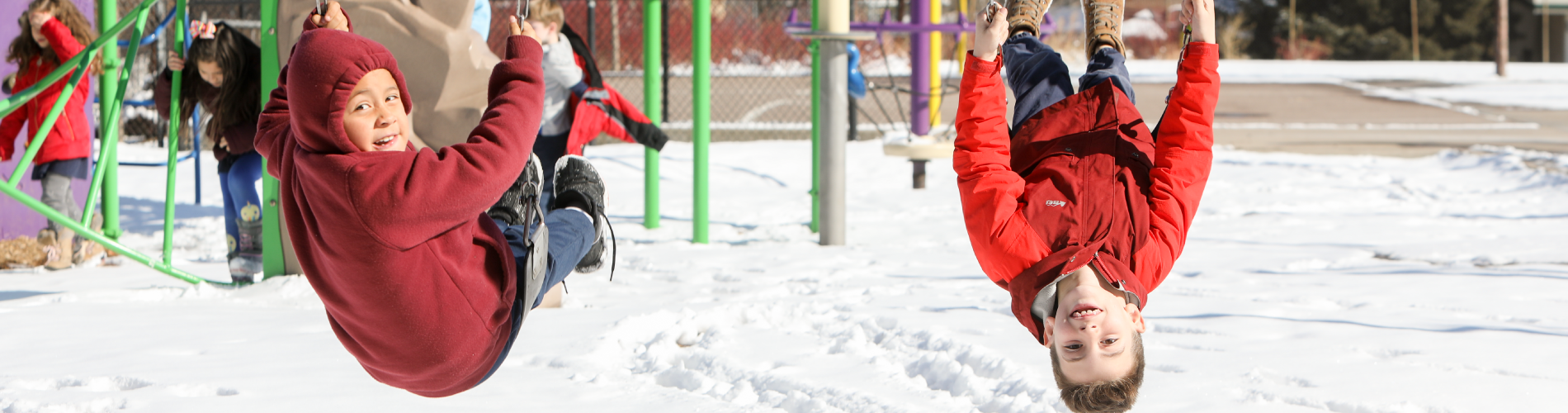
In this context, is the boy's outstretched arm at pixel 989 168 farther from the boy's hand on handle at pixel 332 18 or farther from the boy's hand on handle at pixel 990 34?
the boy's hand on handle at pixel 332 18

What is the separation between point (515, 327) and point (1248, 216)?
6.06 meters

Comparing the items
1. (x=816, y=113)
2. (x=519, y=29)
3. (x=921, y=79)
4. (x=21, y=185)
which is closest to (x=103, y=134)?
(x=21, y=185)

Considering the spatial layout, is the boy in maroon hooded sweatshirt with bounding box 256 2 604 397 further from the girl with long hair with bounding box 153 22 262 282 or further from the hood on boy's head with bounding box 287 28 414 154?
the girl with long hair with bounding box 153 22 262 282

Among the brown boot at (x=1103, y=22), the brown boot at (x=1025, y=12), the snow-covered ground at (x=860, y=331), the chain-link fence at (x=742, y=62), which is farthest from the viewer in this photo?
the chain-link fence at (x=742, y=62)

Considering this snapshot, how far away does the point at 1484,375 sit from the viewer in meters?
3.53

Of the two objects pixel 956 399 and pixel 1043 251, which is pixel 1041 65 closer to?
pixel 1043 251

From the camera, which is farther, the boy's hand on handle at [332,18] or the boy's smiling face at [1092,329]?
the boy's smiling face at [1092,329]

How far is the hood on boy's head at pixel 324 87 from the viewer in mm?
2211

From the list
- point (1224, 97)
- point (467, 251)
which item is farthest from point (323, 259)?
point (1224, 97)

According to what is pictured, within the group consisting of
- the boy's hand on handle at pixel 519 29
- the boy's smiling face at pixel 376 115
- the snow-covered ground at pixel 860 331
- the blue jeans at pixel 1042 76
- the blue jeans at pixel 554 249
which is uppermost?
the boy's hand on handle at pixel 519 29

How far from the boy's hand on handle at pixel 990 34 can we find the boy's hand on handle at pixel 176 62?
368 centimetres

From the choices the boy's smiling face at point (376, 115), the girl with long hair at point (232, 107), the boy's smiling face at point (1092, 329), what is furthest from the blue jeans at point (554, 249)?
the girl with long hair at point (232, 107)

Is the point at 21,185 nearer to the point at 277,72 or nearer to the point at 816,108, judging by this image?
the point at 277,72

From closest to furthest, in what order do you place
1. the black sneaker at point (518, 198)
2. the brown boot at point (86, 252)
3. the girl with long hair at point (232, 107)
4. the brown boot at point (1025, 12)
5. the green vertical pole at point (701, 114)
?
the black sneaker at point (518, 198)
the brown boot at point (1025, 12)
the girl with long hair at point (232, 107)
the brown boot at point (86, 252)
the green vertical pole at point (701, 114)
